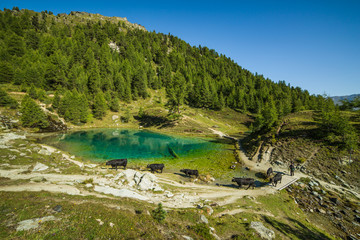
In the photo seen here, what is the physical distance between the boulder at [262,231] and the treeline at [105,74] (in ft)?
133

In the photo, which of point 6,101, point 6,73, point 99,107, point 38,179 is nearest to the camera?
point 38,179

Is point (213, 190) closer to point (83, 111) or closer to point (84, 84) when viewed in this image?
point (83, 111)

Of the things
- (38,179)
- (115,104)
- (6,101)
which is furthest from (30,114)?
(38,179)

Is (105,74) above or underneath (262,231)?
Result: above

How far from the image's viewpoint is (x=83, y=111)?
68.0 m

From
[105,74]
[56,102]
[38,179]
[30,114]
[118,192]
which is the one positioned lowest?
[118,192]

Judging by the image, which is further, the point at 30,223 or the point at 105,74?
the point at 105,74

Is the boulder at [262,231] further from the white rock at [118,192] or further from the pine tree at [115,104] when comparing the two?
the pine tree at [115,104]

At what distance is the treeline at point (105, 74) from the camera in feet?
222

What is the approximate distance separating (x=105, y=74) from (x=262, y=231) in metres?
106

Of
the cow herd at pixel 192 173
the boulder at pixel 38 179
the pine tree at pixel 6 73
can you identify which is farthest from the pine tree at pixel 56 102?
the boulder at pixel 38 179

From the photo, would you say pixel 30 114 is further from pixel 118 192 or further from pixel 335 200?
pixel 335 200

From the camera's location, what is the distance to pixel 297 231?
13.1 m

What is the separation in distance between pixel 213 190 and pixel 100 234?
15.2 meters
